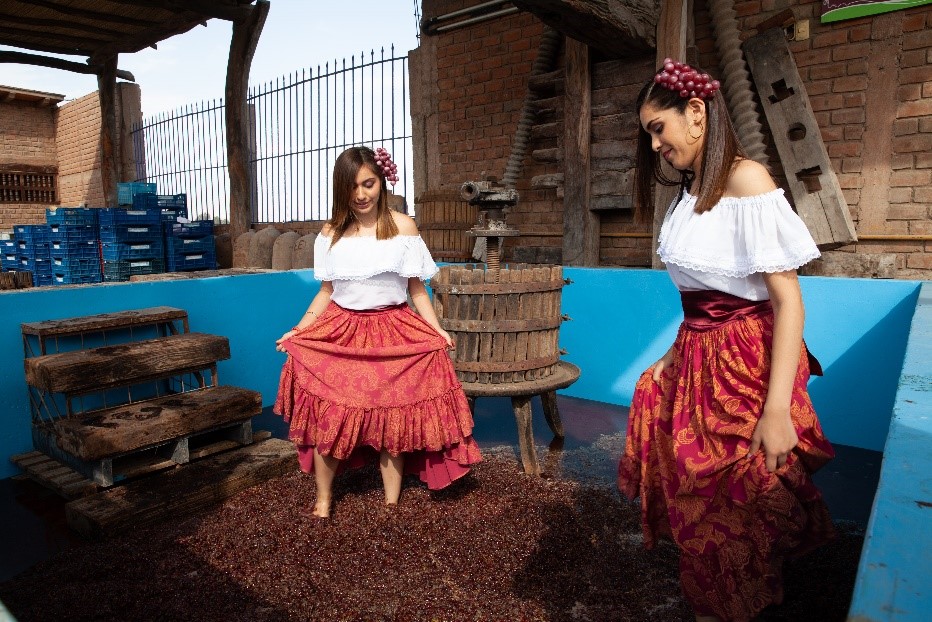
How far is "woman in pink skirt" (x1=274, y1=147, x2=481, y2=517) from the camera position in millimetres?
3148

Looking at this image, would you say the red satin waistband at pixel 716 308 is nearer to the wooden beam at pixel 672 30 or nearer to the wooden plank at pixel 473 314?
the wooden plank at pixel 473 314

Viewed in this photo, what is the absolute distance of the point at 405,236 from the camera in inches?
129

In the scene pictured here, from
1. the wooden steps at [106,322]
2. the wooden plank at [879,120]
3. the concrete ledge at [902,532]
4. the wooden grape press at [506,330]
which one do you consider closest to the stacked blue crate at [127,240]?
the wooden steps at [106,322]

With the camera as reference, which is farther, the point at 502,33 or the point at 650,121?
the point at 502,33

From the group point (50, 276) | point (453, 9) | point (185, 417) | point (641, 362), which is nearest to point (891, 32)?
point (641, 362)

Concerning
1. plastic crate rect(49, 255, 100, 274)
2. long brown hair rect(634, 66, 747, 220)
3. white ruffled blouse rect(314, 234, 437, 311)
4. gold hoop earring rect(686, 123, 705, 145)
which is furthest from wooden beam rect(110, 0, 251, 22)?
gold hoop earring rect(686, 123, 705, 145)

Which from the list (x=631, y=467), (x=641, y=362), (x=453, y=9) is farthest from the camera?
(x=453, y=9)

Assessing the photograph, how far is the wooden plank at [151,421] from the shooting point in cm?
338

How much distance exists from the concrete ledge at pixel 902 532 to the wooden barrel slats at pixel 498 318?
7.20 feet

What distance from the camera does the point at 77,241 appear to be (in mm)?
10266

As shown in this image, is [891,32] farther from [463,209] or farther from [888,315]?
[463,209]

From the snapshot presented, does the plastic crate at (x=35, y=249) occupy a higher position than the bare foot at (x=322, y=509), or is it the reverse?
the plastic crate at (x=35, y=249)

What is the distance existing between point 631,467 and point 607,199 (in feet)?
14.2

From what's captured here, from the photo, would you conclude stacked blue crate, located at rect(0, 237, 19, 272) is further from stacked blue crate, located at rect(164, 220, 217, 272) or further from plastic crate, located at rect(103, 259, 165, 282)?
stacked blue crate, located at rect(164, 220, 217, 272)
